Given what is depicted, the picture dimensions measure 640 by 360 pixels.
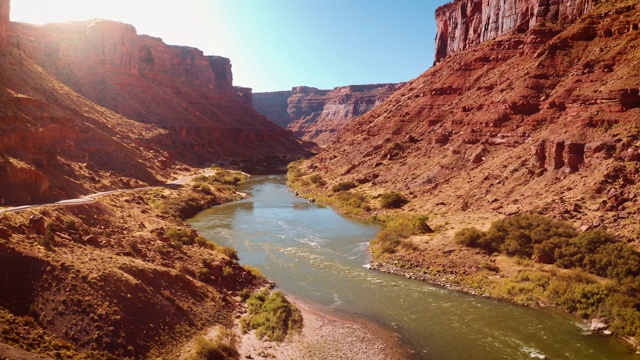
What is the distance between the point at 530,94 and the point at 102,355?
5379 cm

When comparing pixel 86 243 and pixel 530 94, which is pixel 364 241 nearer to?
pixel 86 243

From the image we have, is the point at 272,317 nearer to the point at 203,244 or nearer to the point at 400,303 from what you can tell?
the point at 400,303

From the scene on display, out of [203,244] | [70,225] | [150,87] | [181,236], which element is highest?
[150,87]

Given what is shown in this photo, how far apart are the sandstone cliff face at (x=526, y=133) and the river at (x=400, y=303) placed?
10.8 metres

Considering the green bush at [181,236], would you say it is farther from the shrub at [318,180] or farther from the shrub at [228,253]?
the shrub at [318,180]

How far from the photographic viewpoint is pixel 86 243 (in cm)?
2497

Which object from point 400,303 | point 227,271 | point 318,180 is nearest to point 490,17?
point 318,180

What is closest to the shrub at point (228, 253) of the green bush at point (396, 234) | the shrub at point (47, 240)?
the green bush at point (396, 234)

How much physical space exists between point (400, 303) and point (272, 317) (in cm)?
823

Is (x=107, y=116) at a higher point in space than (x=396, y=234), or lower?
higher

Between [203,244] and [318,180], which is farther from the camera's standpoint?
[318,180]

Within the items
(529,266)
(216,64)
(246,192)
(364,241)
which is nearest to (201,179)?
(246,192)

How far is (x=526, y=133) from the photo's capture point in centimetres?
5022

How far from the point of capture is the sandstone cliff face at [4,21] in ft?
161
